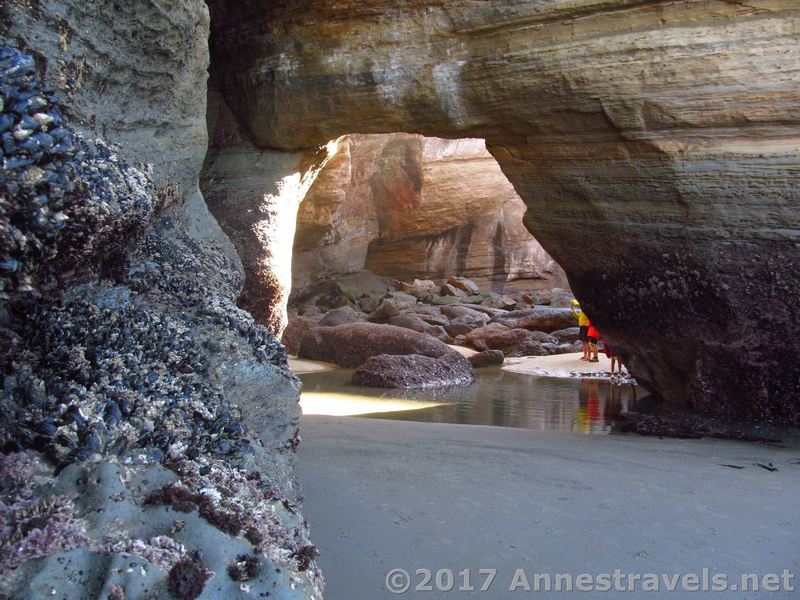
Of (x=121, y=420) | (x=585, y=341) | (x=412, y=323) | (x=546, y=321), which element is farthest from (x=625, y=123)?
(x=546, y=321)

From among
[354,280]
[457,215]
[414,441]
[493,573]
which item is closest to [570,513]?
[493,573]

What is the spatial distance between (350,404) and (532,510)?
4444mm

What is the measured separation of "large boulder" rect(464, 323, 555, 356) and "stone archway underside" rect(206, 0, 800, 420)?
5918 millimetres

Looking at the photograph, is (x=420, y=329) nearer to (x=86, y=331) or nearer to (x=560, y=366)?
(x=560, y=366)

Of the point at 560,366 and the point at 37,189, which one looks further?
the point at 560,366

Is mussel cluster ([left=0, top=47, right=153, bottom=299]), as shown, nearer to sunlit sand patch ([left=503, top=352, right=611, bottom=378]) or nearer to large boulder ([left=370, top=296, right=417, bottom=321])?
sunlit sand patch ([left=503, top=352, right=611, bottom=378])

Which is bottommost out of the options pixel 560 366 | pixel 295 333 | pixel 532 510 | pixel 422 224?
pixel 560 366

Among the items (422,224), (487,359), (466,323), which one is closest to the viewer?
(487,359)

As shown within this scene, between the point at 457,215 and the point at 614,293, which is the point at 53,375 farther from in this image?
the point at 457,215

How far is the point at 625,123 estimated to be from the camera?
236 inches

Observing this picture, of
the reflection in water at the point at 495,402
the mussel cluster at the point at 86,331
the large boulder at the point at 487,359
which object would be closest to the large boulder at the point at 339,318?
the large boulder at the point at 487,359

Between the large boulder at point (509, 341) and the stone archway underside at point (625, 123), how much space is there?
233 inches

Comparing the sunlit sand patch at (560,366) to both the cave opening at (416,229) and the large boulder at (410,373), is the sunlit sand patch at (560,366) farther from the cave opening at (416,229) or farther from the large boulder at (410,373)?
the cave opening at (416,229)

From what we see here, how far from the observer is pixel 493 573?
8.56 ft
